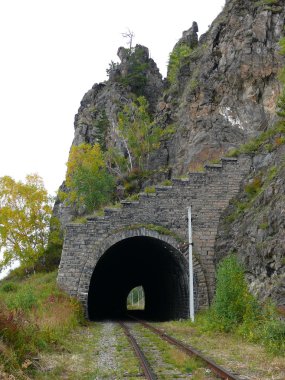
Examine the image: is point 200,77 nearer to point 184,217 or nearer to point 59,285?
point 184,217

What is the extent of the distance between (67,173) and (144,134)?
766 centimetres

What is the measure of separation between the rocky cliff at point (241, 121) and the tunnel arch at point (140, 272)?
101 inches

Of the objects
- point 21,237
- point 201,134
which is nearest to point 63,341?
point 201,134

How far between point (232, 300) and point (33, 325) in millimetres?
6380

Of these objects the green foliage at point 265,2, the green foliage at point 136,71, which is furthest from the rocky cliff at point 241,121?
the green foliage at point 136,71

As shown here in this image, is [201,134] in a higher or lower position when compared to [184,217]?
higher

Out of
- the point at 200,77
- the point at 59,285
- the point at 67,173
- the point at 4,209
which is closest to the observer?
the point at 59,285

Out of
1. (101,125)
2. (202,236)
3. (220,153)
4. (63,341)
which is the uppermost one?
(101,125)

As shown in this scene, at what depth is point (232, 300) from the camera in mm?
12547

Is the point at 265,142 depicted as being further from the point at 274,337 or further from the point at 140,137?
the point at 140,137

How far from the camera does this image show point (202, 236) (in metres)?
18.4

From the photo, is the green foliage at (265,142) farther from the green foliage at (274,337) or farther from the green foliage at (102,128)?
the green foliage at (102,128)

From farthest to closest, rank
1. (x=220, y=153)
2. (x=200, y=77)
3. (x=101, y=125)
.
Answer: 1. (x=101, y=125)
2. (x=200, y=77)
3. (x=220, y=153)

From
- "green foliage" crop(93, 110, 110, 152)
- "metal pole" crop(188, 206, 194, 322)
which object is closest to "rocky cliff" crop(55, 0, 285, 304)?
"metal pole" crop(188, 206, 194, 322)
